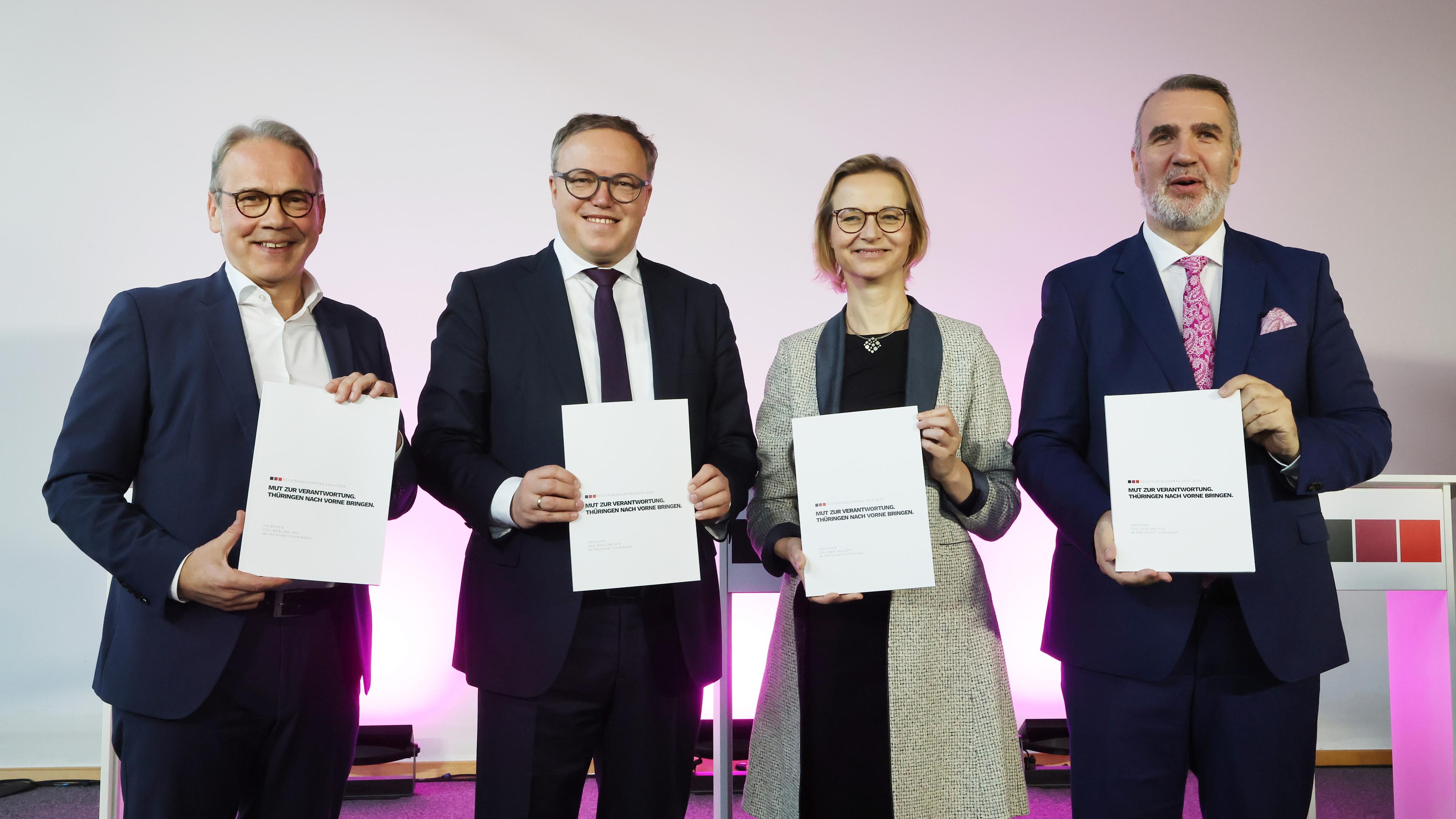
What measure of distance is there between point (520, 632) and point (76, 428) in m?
0.87

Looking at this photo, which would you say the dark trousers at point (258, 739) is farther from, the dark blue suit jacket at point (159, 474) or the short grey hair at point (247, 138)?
the short grey hair at point (247, 138)

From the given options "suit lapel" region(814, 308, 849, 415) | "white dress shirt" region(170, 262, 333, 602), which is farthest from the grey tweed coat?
"white dress shirt" region(170, 262, 333, 602)

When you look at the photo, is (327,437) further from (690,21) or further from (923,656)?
(690,21)

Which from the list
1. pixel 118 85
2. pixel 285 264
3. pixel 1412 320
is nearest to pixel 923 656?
pixel 285 264

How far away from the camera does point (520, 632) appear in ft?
5.64

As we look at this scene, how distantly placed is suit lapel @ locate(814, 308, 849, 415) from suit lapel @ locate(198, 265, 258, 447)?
1.12 metres

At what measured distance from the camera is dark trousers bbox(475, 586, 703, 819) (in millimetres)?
1709

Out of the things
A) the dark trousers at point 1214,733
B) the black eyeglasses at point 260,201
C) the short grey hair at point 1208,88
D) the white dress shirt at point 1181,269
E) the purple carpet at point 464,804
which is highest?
the short grey hair at point 1208,88

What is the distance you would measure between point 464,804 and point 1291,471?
10.6ft

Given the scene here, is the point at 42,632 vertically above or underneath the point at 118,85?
underneath

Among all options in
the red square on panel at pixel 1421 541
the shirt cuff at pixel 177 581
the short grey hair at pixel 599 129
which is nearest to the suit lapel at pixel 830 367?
the short grey hair at pixel 599 129

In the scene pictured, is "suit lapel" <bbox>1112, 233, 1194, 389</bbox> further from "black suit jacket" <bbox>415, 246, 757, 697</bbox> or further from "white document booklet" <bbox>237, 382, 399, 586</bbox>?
"white document booklet" <bbox>237, 382, 399, 586</bbox>

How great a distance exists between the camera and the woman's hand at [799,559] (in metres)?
1.82

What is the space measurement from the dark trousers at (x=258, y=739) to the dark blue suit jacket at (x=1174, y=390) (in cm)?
142
